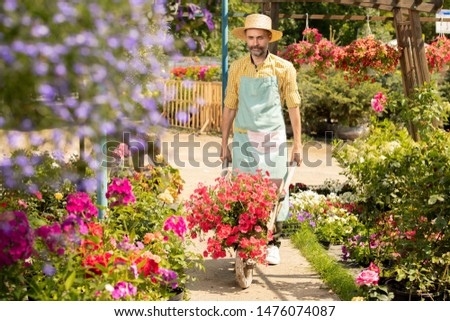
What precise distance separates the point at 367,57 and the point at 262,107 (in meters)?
3.14

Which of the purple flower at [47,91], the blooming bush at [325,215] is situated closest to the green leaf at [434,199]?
the blooming bush at [325,215]

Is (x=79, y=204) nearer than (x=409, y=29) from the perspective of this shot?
Yes

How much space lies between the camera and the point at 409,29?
770cm

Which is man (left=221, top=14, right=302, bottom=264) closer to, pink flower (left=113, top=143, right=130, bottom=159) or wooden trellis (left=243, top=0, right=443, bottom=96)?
pink flower (left=113, top=143, right=130, bottom=159)

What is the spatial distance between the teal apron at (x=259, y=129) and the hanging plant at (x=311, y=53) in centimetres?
292

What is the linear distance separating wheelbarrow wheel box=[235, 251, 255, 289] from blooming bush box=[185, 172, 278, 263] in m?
0.08

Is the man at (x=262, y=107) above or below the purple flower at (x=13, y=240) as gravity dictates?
above

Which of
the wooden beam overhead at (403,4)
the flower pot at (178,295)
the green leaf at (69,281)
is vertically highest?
the wooden beam overhead at (403,4)

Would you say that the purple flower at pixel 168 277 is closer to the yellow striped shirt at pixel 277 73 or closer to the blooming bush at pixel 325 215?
the yellow striped shirt at pixel 277 73

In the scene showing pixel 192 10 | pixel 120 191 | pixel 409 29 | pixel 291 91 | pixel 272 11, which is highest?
pixel 272 11

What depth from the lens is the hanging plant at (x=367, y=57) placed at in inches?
321

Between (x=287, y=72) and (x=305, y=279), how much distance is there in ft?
4.81

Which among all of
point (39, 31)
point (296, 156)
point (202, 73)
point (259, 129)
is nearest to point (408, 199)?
point (296, 156)

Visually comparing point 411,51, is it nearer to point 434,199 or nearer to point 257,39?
point 257,39
